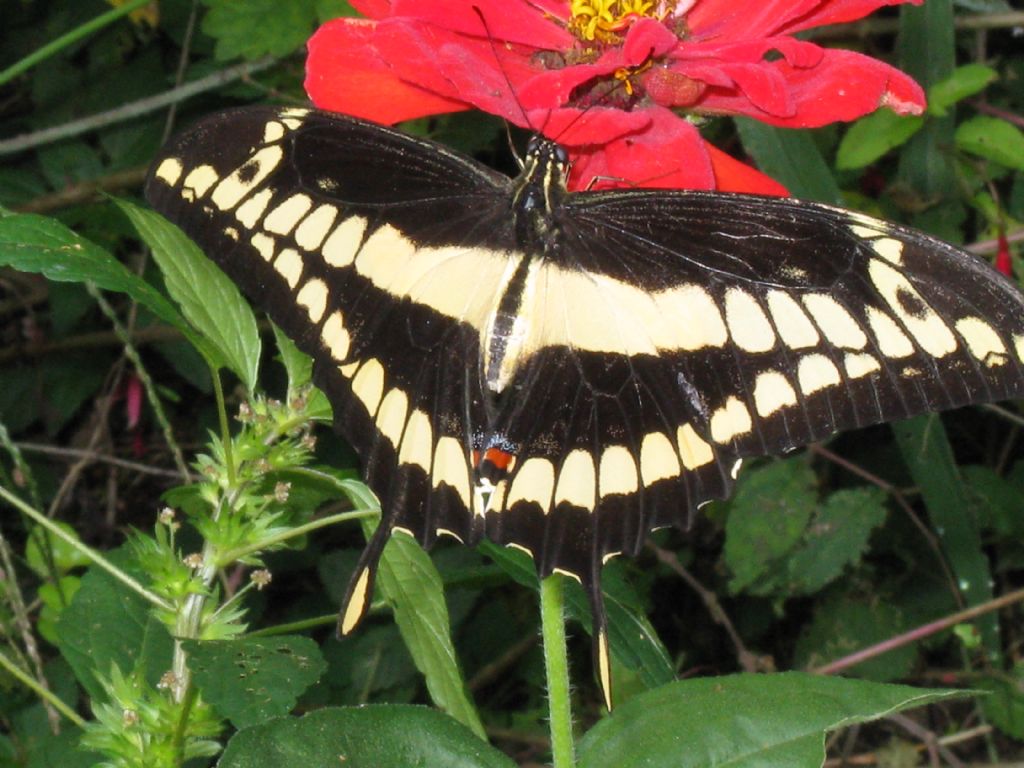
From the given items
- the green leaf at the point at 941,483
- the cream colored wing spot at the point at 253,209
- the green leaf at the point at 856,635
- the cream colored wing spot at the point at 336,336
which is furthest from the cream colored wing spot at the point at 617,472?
the green leaf at the point at 856,635

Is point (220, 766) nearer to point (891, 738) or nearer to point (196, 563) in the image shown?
point (196, 563)

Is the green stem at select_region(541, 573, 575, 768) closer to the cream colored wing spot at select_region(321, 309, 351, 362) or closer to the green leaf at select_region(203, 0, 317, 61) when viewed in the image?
the cream colored wing spot at select_region(321, 309, 351, 362)

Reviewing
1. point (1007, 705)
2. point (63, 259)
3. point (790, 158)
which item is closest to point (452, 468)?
point (63, 259)

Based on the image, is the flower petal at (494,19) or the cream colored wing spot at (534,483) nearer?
the flower petal at (494,19)

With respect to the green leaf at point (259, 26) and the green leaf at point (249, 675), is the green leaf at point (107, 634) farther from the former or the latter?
the green leaf at point (259, 26)

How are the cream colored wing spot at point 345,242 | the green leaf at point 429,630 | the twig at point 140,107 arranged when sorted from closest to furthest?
the green leaf at point 429,630
the cream colored wing spot at point 345,242
the twig at point 140,107

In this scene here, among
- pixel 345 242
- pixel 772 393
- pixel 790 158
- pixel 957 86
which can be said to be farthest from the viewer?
pixel 957 86

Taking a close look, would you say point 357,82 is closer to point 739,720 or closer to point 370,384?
point 370,384
